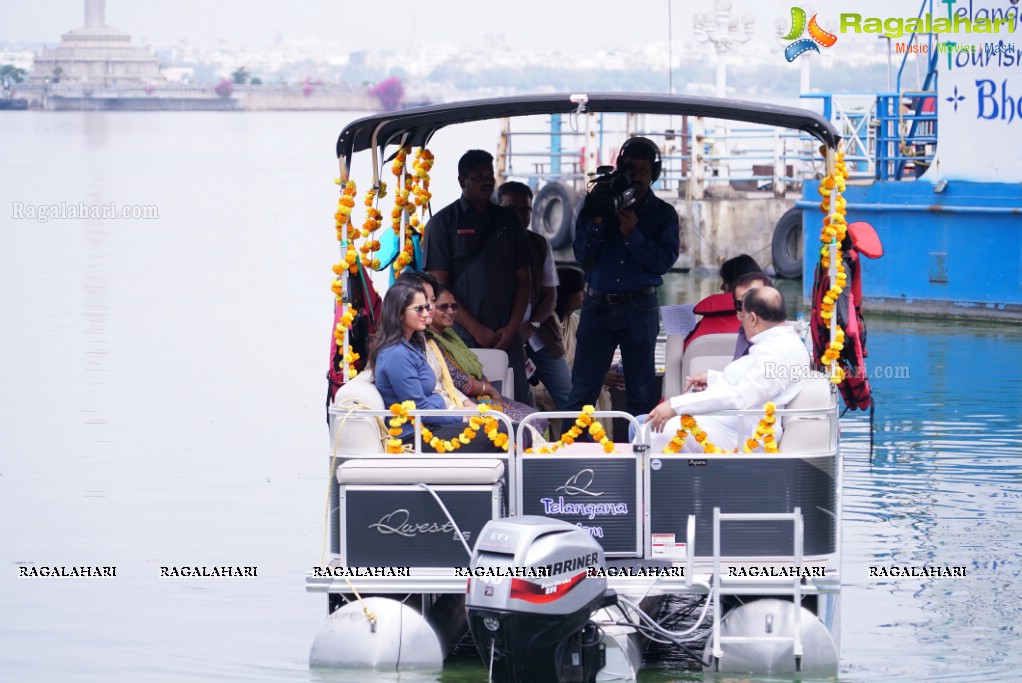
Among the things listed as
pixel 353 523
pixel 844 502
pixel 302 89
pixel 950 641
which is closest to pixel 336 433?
pixel 353 523

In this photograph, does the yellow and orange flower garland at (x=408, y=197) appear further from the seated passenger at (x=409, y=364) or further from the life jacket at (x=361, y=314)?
the seated passenger at (x=409, y=364)

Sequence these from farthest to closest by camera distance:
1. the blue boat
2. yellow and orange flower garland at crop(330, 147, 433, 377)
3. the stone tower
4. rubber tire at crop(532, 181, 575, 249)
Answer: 1. the stone tower
2. rubber tire at crop(532, 181, 575, 249)
3. the blue boat
4. yellow and orange flower garland at crop(330, 147, 433, 377)

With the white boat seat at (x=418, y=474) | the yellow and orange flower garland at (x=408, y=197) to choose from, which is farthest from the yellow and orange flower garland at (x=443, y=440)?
the yellow and orange flower garland at (x=408, y=197)

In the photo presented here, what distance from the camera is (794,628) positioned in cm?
796

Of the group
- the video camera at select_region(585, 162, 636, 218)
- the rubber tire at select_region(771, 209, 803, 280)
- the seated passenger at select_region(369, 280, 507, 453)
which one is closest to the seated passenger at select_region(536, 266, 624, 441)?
the video camera at select_region(585, 162, 636, 218)

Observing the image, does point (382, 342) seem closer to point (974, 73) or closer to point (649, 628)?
point (649, 628)

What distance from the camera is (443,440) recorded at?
8.46 metres

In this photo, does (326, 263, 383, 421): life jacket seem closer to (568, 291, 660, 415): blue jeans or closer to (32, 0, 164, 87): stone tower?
(568, 291, 660, 415): blue jeans

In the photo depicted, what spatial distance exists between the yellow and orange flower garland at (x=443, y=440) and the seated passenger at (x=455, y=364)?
73cm

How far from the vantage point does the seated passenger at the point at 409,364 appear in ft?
27.9

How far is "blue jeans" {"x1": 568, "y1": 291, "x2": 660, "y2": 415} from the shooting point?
1047cm

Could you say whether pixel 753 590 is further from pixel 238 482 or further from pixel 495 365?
pixel 238 482

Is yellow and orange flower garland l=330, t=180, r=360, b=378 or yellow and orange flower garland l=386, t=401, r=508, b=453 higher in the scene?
yellow and orange flower garland l=330, t=180, r=360, b=378

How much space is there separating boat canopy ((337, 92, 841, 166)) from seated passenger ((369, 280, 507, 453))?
921mm
